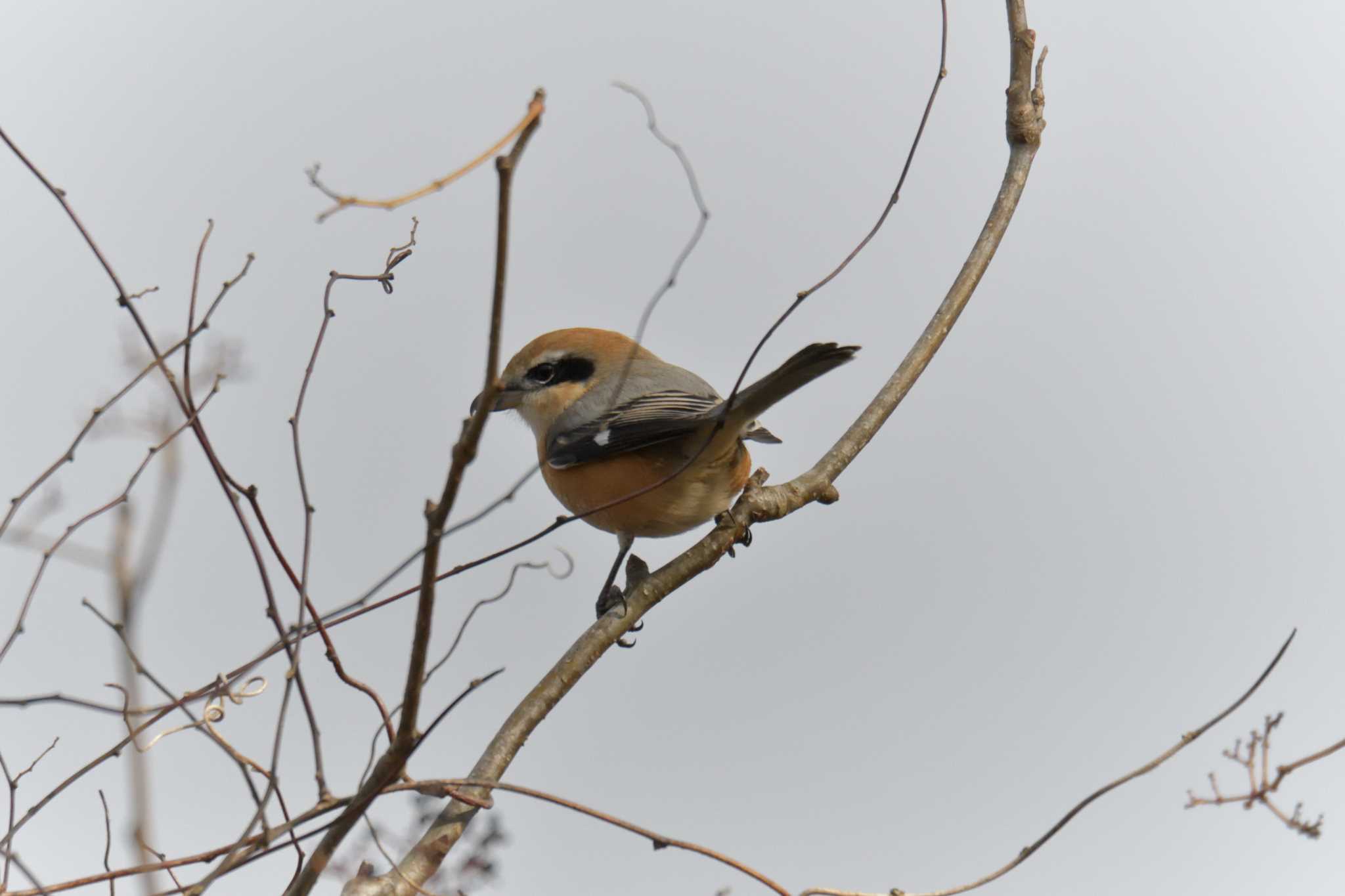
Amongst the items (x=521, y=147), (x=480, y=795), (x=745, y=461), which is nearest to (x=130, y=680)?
(x=480, y=795)

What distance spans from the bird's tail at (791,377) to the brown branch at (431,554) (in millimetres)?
1367

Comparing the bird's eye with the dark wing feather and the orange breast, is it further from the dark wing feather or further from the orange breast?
the orange breast

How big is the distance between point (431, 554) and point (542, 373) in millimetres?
2926

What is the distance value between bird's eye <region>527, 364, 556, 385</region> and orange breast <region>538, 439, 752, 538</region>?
505 mm

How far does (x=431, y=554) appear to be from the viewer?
1.41 meters

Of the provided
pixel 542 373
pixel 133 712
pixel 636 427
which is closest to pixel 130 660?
pixel 133 712

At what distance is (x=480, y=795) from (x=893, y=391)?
164cm

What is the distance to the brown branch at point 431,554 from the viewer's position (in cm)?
123

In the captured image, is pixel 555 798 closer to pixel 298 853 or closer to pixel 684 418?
pixel 298 853

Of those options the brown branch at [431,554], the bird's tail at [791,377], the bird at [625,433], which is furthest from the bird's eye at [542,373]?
the brown branch at [431,554]

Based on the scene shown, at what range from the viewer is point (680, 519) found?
12.2 feet

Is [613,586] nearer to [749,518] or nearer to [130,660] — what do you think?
[749,518]

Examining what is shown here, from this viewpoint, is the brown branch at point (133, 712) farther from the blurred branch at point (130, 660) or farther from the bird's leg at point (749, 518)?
the bird's leg at point (749, 518)

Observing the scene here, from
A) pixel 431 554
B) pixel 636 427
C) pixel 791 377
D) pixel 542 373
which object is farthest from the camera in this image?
pixel 542 373
